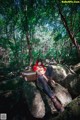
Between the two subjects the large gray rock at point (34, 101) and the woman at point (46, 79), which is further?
the large gray rock at point (34, 101)

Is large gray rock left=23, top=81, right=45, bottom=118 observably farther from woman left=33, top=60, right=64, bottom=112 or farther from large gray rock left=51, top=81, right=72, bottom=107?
large gray rock left=51, top=81, right=72, bottom=107

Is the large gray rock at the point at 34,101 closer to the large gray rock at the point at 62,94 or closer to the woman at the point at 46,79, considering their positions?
the woman at the point at 46,79

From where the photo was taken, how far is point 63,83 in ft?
32.6

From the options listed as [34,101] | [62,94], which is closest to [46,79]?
[62,94]

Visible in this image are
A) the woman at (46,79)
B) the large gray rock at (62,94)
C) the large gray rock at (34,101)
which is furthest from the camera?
the large gray rock at (62,94)

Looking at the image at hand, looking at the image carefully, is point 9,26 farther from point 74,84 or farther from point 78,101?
point 78,101

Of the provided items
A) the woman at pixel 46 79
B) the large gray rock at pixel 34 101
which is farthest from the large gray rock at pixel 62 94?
the large gray rock at pixel 34 101

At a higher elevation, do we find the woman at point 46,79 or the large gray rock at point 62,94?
the woman at point 46,79

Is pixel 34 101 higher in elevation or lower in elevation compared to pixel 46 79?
lower

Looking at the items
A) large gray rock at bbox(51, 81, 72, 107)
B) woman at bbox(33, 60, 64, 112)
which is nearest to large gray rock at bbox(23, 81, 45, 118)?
woman at bbox(33, 60, 64, 112)

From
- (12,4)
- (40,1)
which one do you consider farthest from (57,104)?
(12,4)

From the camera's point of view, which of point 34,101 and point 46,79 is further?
point 46,79

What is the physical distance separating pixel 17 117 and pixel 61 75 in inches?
138

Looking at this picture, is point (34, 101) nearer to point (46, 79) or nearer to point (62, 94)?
point (46, 79)
